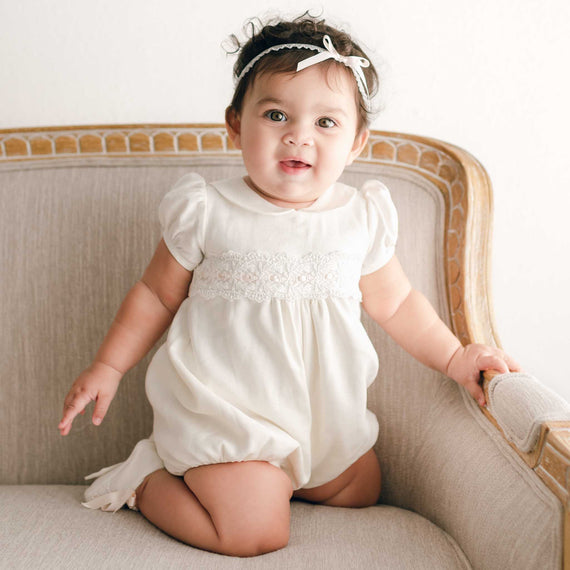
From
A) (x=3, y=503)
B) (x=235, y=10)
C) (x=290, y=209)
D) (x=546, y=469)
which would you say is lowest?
(x=3, y=503)

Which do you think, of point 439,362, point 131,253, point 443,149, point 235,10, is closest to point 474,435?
point 439,362

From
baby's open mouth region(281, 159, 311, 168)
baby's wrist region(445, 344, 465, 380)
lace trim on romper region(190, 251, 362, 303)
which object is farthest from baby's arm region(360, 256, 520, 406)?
baby's open mouth region(281, 159, 311, 168)

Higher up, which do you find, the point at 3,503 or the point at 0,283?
the point at 0,283

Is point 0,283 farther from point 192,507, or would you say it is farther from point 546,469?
point 546,469

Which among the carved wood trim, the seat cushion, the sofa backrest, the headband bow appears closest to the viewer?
the carved wood trim

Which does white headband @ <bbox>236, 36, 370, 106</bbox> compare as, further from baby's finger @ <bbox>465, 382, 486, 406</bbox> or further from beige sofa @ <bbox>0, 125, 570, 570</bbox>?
baby's finger @ <bbox>465, 382, 486, 406</bbox>

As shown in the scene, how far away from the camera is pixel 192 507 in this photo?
0.92 m

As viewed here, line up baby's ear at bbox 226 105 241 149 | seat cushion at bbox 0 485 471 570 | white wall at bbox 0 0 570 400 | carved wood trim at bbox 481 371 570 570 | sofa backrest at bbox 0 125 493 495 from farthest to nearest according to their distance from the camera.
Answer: white wall at bbox 0 0 570 400
sofa backrest at bbox 0 125 493 495
baby's ear at bbox 226 105 241 149
seat cushion at bbox 0 485 471 570
carved wood trim at bbox 481 371 570 570

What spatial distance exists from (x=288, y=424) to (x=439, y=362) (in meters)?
0.27

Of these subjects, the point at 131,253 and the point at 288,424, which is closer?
the point at 288,424

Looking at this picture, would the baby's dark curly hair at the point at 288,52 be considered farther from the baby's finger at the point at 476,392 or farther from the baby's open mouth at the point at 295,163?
the baby's finger at the point at 476,392

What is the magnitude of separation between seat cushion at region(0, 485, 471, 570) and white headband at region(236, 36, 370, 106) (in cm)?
65

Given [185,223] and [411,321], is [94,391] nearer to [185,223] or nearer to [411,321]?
[185,223]

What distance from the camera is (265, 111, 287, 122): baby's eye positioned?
3.15 ft
